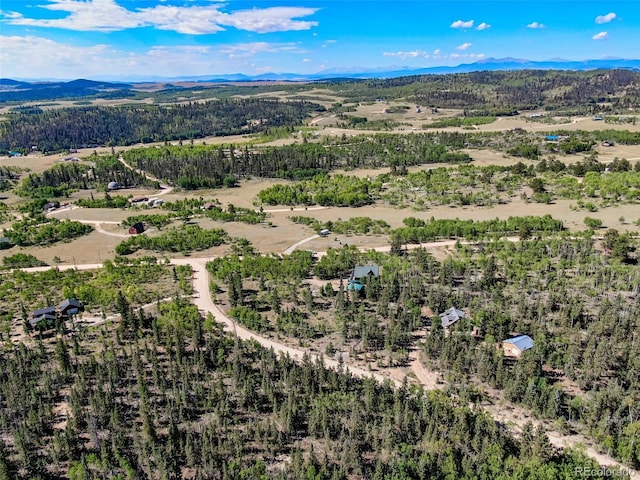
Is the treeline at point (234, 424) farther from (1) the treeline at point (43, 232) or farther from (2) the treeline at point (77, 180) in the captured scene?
(2) the treeline at point (77, 180)

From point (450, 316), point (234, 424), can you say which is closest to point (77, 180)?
point (234, 424)

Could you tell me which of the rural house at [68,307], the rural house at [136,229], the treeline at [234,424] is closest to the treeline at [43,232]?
the rural house at [136,229]

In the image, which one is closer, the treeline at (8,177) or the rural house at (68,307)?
the rural house at (68,307)

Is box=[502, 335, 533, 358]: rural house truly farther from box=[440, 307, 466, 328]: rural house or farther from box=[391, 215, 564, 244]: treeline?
box=[391, 215, 564, 244]: treeline

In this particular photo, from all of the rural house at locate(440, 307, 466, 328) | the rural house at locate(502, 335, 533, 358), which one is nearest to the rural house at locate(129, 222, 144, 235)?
the rural house at locate(440, 307, 466, 328)

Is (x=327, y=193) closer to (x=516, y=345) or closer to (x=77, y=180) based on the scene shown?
(x=516, y=345)

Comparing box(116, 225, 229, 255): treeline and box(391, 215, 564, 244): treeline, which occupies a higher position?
box(391, 215, 564, 244): treeline
